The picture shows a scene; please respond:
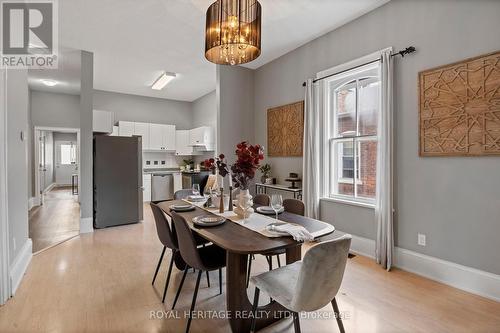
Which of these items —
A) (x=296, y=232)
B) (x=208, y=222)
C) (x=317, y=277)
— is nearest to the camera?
(x=317, y=277)

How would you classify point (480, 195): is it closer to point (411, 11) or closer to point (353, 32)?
point (411, 11)

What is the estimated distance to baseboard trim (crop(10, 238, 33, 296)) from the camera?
241 centimetres

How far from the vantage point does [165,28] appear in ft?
11.7

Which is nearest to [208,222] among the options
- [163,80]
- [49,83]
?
[163,80]

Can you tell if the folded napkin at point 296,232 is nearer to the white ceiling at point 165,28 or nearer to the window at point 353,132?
the window at point 353,132

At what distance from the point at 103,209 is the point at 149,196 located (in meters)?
2.42

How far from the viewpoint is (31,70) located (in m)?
5.20

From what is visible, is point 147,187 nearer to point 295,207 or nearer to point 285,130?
point 285,130

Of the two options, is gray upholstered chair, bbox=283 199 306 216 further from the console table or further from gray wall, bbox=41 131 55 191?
gray wall, bbox=41 131 55 191

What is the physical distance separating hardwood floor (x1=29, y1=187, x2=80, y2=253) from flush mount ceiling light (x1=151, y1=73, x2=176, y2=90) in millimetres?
3425

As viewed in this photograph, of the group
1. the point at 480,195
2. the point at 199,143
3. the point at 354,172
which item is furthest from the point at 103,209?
the point at 480,195

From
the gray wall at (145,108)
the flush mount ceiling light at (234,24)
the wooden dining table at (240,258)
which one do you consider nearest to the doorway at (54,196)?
the gray wall at (145,108)

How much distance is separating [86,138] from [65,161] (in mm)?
8562


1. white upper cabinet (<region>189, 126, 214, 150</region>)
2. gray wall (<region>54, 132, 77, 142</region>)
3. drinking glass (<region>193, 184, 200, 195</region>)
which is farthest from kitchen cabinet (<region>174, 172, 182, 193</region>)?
gray wall (<region>54, 132, 77, 142</region>)
